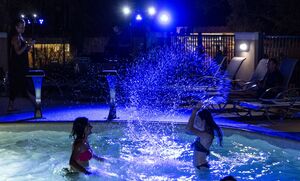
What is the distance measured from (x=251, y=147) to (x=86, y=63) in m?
9.34

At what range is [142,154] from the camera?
305 inches

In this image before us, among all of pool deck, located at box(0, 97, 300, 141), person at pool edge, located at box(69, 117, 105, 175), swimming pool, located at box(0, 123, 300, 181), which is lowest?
swimming pool, located at box(0, 123, 300, 181)

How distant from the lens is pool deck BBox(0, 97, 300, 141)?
8356 mm

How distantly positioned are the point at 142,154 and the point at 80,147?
1.92 m

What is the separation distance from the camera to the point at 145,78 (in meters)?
15.3

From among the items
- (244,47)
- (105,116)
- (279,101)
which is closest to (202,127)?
(279,101)

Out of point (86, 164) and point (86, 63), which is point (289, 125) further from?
point (86, 63)

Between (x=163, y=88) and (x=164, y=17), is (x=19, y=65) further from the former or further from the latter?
(x=164, y=17)

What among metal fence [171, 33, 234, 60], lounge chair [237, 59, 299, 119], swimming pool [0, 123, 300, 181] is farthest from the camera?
metal fence [171, 33, 234, 60]

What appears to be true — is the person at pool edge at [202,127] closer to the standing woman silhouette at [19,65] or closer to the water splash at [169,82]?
the water splash at [169,82]

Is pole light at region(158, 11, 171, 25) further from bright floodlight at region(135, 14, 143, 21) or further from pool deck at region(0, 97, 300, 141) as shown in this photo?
pool deck at region(0, 97, 300, 141)

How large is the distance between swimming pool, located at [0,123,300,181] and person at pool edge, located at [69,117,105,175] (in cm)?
15

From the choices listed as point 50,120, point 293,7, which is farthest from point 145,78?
point 293,7

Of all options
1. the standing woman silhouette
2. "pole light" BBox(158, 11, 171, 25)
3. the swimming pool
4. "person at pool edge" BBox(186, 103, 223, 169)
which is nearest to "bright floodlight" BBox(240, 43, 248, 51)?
the swimming pool
